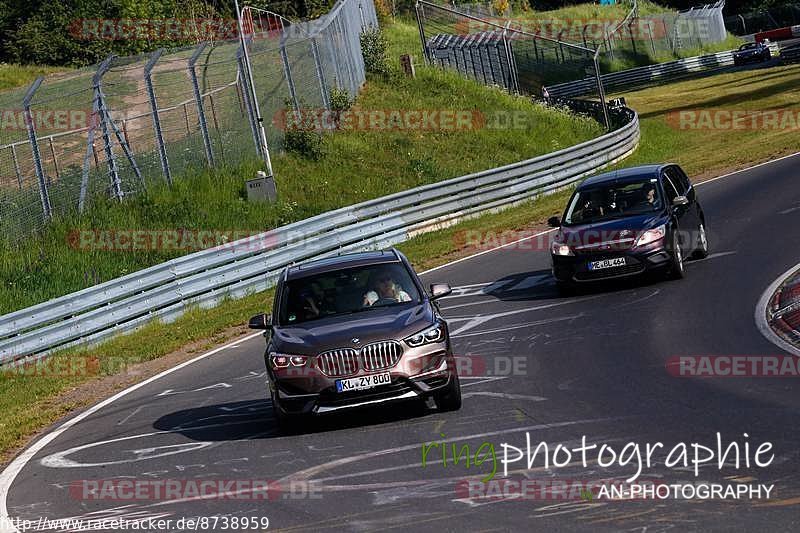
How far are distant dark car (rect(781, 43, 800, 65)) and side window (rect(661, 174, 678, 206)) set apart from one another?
194ft

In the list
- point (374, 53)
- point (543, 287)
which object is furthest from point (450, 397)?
point (374, 53)

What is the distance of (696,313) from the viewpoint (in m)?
15.2

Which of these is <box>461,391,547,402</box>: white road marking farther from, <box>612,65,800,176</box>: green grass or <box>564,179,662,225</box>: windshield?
<box>612,65,800,176</box>: green grass

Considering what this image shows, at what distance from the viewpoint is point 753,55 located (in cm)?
8112

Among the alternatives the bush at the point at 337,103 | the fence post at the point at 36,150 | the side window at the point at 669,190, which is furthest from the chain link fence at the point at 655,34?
the side window at the point at 669,190

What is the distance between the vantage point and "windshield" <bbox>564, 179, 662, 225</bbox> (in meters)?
18.5

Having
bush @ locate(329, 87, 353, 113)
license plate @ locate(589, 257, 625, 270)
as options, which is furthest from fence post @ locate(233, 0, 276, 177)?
license plate @ locate(589, 257, 625, 270)

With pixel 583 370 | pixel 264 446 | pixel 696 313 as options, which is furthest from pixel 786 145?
pixel 264 446

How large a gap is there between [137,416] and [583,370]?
16.2ft

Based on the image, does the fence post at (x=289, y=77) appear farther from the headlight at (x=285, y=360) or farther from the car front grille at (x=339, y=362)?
the car front grille at (x=339, y=362)

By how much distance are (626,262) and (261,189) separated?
14.8 metres

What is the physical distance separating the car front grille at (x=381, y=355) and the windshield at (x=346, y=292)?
1.03 m

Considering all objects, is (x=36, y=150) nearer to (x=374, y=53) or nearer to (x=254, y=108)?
(x=254, y=108)

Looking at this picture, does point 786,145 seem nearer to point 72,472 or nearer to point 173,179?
point 173,179
